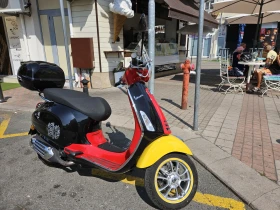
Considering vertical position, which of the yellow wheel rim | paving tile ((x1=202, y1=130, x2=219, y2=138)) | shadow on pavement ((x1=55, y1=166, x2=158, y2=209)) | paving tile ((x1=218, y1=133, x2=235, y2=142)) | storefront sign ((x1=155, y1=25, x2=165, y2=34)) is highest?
storefront sign ((x1=155, y1=25, x2=165, y2=34))

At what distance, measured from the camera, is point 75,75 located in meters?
7.71

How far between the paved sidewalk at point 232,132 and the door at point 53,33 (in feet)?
5.93

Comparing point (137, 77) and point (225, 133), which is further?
point (225, 133)

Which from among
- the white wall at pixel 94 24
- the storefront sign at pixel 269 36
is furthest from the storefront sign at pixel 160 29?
the storefront sign at pixel 269 36

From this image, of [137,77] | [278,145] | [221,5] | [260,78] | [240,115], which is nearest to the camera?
[137,77]

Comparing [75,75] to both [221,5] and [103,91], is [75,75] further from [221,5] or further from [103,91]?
[221,5]

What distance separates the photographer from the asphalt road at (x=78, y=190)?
229 centimetres

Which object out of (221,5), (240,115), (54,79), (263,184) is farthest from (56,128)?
(221,5)

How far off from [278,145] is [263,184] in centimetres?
132

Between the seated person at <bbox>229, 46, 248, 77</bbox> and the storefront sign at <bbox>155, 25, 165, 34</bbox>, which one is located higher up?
the storefront sign at <bbox>155, 25, 165, 34</bbox>

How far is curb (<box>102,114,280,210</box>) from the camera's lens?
7.49 feet

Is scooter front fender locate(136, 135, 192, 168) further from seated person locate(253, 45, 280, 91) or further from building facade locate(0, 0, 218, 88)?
seated person locate(253, 45, 280, 91)

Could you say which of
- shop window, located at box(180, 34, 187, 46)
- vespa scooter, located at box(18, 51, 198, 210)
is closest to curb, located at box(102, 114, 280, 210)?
vespa scooter, located at box(18, 51, 198, 210)

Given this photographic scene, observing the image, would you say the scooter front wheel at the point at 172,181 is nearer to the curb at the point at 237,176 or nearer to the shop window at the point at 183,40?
the curb at the point at 237,176
